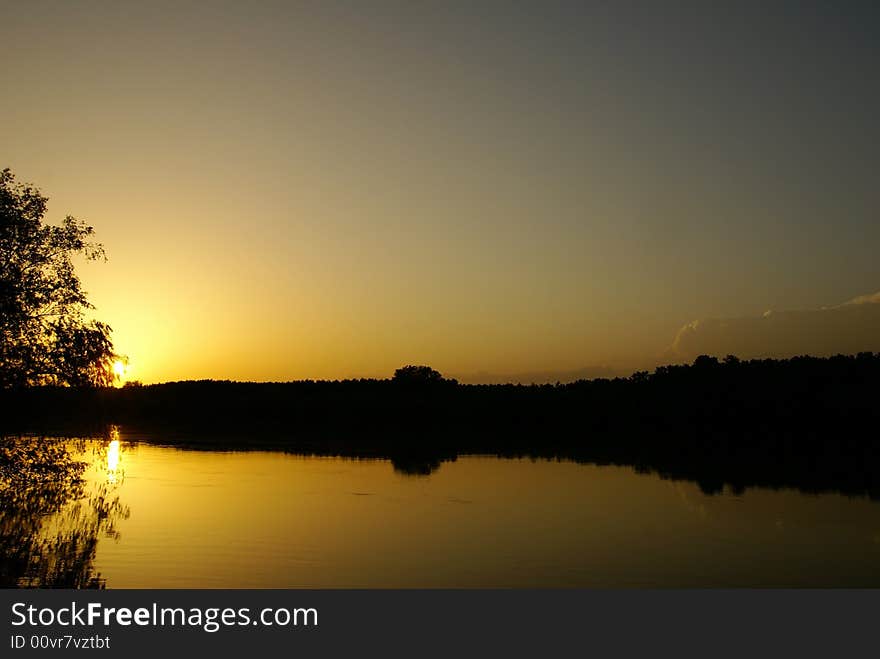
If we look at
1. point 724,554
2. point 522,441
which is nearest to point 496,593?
point 724,554

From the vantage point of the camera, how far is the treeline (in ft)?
155

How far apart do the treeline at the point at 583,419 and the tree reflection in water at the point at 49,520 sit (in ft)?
4.69

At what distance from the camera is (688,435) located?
80.4 metres

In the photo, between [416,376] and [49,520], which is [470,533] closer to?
[49,520]

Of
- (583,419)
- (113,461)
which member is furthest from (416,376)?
(113,461)

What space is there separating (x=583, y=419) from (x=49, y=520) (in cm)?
7225

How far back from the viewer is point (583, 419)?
9319 centimetres

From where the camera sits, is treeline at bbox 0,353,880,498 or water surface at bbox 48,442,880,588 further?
treeline at bbox 0,353,880,498

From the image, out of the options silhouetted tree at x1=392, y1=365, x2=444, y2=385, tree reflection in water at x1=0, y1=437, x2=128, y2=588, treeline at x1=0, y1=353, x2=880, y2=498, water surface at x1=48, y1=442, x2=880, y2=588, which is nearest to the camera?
tree reflection in water at x1=0, y1=437, x2=128, y2=588

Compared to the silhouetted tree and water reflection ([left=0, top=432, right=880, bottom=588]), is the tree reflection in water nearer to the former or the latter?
water reflection ([left=0, top=432, right=880, bottom=588])

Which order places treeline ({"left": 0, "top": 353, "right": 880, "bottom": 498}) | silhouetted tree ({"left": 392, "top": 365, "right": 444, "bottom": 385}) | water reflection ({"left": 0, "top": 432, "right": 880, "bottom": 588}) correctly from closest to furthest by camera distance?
water reflection ({"left": 0, "top": 432, "right": 880, "bottom": 588}) → treeline ({"left": 0, "top": 353, "right": 880, "bottom": 498}) → silhouetted tree ({"left": 392, "top": 365, "right": 444, "bottom": 385})

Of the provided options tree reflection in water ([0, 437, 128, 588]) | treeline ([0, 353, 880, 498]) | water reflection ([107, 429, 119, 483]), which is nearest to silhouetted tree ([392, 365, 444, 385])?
treeline ([0, 353, 880, 498])

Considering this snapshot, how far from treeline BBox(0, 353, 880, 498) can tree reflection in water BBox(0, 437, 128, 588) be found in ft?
4.69

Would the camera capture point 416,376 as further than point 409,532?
Yes
